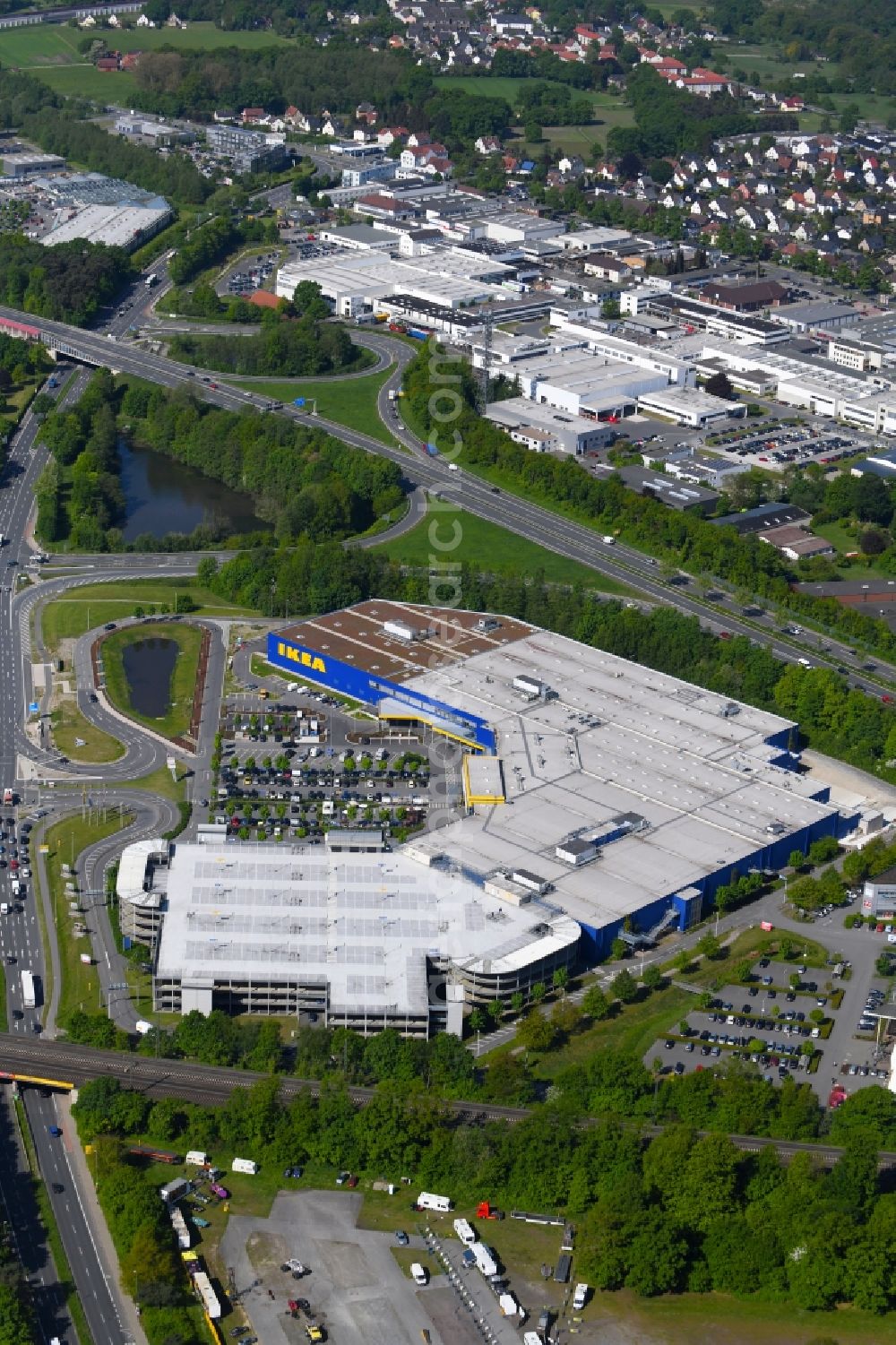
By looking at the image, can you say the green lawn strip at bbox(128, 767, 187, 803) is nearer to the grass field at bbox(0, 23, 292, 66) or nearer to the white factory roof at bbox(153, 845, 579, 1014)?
the white factory roof at bbox(153, 845, 579, 1014)

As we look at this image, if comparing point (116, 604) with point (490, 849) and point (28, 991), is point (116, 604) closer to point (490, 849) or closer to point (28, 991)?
point (490, 849)

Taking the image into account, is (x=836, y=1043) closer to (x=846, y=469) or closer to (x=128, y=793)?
(x=128, y=793)

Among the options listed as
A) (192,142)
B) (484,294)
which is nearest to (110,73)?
(192,142)

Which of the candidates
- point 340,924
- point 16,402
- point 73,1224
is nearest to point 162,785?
point 340,924

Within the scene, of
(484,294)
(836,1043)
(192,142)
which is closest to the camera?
(836,1043)

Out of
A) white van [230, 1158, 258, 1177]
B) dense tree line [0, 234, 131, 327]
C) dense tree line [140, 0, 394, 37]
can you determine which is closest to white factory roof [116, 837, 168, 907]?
white van [230, 1158, 258, 1177]
